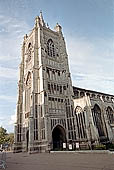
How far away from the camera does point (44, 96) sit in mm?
28203

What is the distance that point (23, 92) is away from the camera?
119 ft

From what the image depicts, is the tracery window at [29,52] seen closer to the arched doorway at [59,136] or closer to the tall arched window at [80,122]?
the tall arched window at [80,122]

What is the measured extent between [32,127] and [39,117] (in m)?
2.45

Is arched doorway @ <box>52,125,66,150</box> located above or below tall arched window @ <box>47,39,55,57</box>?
below

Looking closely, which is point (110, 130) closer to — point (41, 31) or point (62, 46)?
point (62, 46)

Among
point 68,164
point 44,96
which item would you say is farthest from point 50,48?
point 68,164

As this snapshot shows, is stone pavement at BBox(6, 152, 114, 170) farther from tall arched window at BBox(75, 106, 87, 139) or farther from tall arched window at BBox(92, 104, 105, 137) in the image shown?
tall arched window at BBox(92, 104, 105, 137)

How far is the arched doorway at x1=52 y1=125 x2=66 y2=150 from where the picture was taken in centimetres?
2868

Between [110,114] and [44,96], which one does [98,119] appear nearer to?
[110,114]

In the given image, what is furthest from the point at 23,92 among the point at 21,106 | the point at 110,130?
the point at 110,130

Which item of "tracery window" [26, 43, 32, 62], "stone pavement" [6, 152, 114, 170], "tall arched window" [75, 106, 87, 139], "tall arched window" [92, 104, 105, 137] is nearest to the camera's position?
"stone pavement" [6, 152, 114, 170]

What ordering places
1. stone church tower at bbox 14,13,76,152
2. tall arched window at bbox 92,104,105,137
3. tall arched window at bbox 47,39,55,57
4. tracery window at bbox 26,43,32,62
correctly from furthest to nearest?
tracery window at bbox 26,43,32,62 → tall arched window at bbox 47,39,55,57 → tall arched window at bbox 92,104,105,137 → stone church tower at bbox 14,13,76,152

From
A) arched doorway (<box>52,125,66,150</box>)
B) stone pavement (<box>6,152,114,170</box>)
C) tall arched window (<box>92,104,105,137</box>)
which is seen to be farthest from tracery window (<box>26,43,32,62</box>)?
stone pavement (<box>6,152,114,170</box>)

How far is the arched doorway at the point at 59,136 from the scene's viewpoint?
2868 centimetres
